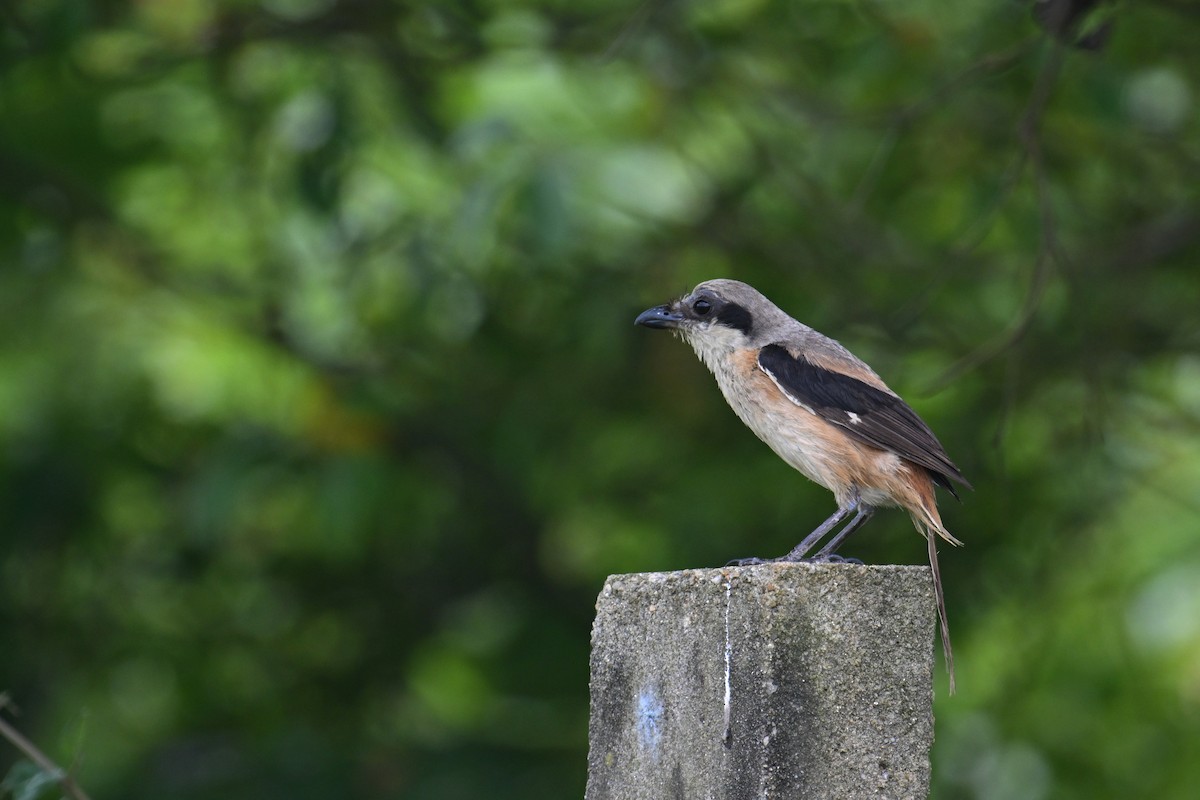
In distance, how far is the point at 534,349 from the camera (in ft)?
24.2

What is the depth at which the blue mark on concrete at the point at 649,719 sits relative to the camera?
9.20ft

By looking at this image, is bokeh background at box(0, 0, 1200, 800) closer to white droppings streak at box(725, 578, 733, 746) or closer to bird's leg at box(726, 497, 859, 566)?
bird's leg at box(726, 497, 859, 566)

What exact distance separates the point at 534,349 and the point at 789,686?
4.82m

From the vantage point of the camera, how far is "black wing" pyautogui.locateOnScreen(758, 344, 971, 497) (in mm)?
4086

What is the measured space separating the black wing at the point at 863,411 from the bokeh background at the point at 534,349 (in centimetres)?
188

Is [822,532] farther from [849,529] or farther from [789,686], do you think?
[789,686]

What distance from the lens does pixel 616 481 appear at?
25.4 ft

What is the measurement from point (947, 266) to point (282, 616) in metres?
4.70

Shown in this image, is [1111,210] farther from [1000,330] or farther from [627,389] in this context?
[627,389]

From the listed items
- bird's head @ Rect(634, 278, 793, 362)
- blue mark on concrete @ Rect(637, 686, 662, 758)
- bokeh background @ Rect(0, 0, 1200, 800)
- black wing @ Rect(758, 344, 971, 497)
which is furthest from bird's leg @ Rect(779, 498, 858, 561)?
bokeh background @ Rect(0, 0, 1200, 800)

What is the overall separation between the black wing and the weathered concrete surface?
1.33 meters

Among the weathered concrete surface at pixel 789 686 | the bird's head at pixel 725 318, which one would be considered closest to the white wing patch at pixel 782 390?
the bird's head at pixel 725 318

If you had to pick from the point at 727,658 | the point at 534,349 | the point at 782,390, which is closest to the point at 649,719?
the point at 727,658

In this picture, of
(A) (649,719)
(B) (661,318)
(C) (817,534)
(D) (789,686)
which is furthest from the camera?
(B) (661,318)
